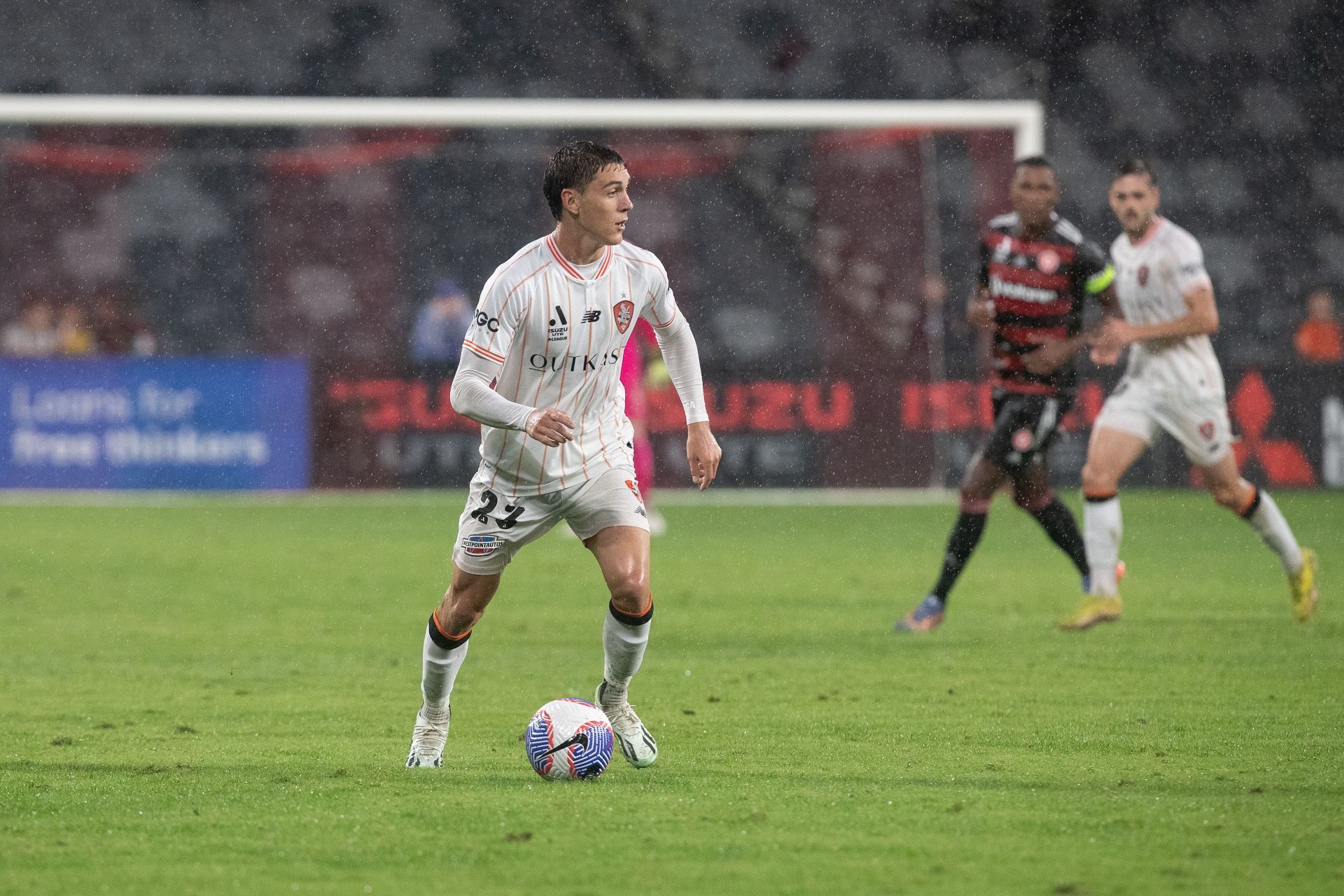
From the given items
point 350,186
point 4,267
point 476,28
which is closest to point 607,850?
point 350,186

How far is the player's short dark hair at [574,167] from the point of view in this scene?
5449 millimetres

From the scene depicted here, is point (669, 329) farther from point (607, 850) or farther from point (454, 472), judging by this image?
point (454, 472)

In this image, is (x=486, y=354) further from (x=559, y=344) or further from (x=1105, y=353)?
(x=1105, y=353)

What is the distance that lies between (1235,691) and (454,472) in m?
10.6

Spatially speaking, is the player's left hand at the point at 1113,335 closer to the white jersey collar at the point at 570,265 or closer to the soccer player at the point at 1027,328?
the soccer player at the point at 1027,328

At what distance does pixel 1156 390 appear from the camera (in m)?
8.91

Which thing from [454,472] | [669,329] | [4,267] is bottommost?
[454,472]

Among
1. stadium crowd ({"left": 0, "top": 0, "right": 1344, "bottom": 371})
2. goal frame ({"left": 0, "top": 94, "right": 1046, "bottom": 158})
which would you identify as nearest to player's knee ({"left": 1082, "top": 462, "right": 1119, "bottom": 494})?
goal frame ({"left": 0, "top": 94, "right": 1046, "bottom": 158})

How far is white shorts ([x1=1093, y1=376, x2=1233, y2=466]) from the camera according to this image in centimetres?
886

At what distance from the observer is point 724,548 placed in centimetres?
1298

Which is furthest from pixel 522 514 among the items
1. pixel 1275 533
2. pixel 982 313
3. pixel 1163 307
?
pixel 1275 533

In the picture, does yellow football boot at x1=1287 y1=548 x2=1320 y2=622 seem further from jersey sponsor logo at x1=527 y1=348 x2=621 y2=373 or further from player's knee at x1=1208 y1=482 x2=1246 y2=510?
jersey sponsor logo at x1=527 y1=348 x2=621 y2=373

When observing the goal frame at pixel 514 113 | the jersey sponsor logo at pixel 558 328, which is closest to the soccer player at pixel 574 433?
the jersey sponsor logo at pixel 558 328

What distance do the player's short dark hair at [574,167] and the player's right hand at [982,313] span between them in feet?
12.2
